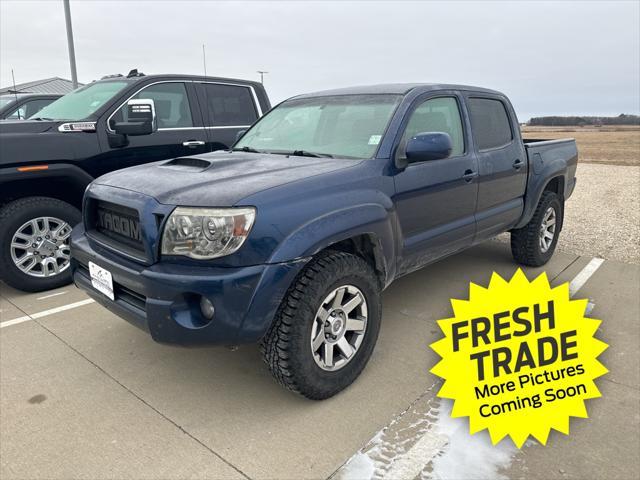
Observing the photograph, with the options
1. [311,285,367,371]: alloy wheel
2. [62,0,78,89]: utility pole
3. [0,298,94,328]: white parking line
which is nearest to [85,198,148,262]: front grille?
[311,285,367,371]: alloy wheel

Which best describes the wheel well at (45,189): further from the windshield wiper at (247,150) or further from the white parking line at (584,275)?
the white parking line at (584,275)

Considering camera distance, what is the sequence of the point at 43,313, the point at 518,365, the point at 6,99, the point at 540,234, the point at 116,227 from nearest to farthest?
1. the point at 116,227
2. the point at 518,365
3. the point at 43,313
4. the point at 540,234
5. the point at 6,99

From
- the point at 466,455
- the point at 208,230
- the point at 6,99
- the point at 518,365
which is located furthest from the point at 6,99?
the point at 466,455

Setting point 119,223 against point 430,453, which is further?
point 119,223

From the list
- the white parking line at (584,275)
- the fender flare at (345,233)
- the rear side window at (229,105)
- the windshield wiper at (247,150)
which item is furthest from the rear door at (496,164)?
the rear side window at (229,105)

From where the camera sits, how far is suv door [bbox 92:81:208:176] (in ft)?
15.0

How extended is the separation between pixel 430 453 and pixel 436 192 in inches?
69.0

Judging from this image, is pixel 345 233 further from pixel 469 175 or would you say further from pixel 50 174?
pixel 50 174

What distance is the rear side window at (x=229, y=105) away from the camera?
17.8ft

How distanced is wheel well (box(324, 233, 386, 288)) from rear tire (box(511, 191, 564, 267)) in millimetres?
2518

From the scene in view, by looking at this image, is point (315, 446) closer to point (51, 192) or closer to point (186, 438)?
point (186, 438)

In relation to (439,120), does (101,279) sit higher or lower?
lower

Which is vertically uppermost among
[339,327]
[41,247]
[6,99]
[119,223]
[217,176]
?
[6,99]

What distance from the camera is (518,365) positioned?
2.90m
